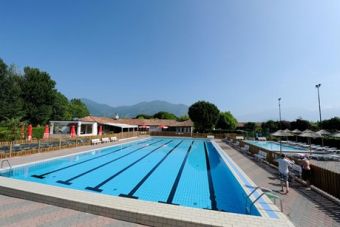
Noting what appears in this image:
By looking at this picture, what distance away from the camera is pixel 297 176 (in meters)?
8.69

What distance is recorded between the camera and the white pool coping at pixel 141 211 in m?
4.52

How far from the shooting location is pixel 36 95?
3195 cm

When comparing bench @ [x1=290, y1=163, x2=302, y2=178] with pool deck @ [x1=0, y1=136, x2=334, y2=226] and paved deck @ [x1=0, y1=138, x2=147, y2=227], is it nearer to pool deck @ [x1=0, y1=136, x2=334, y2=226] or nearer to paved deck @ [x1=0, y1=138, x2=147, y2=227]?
pool deck @ [x1=0, y1=136, x2=334, y2=226]

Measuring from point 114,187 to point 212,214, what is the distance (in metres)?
5.46

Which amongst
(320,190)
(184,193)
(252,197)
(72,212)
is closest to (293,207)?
(252,197)

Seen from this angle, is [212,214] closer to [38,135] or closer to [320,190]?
[320,190]

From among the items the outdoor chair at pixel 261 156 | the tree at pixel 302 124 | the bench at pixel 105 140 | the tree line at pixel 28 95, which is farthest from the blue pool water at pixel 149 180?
the tree at pixel 302 124

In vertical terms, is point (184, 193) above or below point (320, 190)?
below

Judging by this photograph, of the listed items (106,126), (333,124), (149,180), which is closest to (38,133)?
(106,126)

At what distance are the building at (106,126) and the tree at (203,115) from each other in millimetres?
3714

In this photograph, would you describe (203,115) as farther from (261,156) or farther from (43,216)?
(43,216)

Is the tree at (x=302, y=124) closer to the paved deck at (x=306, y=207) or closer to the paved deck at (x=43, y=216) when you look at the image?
the paved deck at (x=306, y=207)

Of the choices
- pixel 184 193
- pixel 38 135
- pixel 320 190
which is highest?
pixel 38 135

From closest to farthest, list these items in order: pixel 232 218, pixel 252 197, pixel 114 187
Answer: pixel 232 218, pixel 252 197, pixel 114 187
